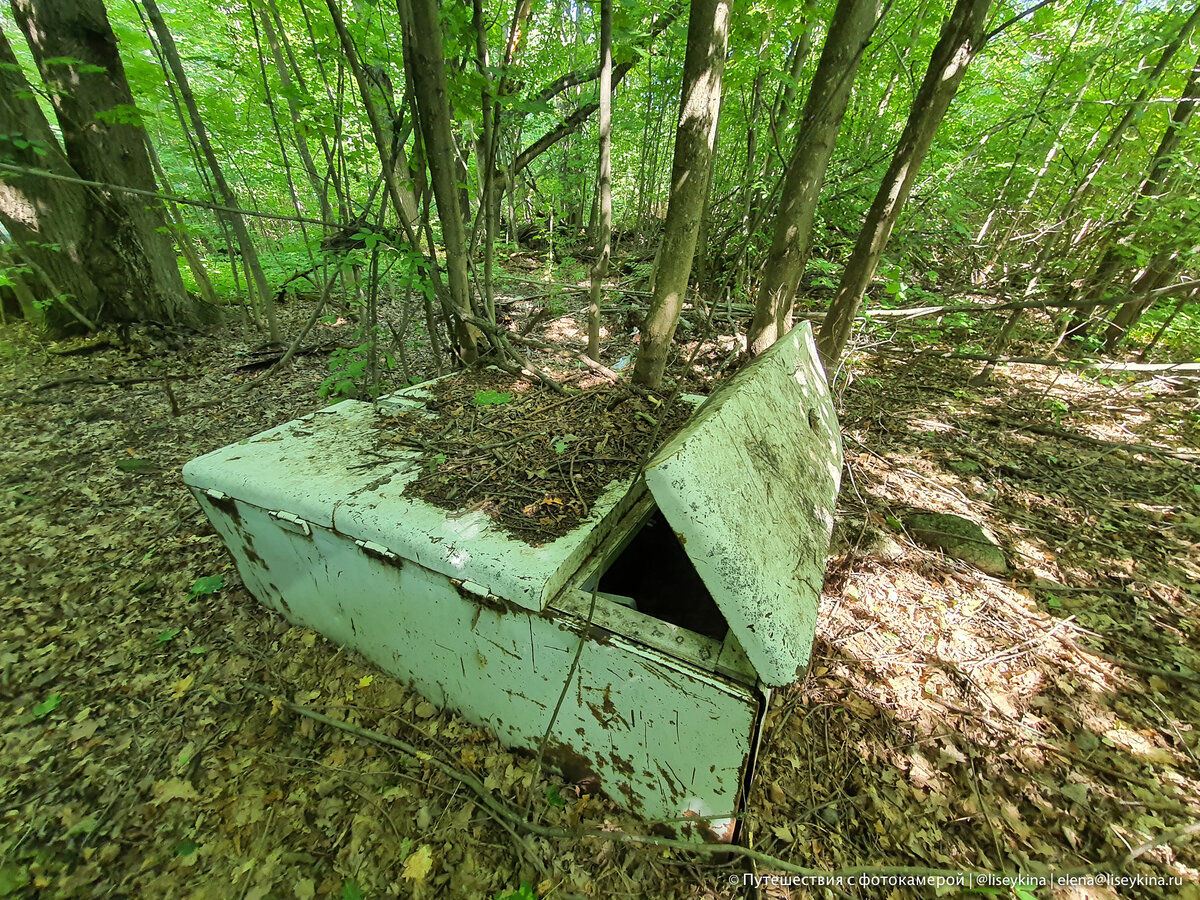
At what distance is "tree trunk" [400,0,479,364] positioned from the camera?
7.29 feet

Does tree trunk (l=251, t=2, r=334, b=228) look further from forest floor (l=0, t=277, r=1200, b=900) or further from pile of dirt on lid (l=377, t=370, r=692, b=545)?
forest floor (l=0, t=277, r=1200, b=900)

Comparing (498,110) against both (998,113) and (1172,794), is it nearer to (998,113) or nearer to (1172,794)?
(1172,794)

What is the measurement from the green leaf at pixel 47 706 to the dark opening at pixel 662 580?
2.54 meters

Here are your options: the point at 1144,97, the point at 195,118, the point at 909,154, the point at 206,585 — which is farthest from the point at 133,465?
the point at 1144,97

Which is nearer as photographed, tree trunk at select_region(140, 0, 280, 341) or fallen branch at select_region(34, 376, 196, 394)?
tree trunk at select_region(140, 0, 280, 341)

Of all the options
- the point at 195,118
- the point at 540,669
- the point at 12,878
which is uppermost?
the point at 195,118

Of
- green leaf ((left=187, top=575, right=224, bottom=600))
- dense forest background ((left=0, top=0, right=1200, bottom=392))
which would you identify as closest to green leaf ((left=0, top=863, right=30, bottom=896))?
green leaf ((left=187, top=575, right=224, bottom=600))

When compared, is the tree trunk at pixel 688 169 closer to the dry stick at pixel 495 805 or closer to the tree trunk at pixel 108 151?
the dry stick at pixel 495 805

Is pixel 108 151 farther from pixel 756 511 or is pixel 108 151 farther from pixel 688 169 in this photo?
pixel 756 511

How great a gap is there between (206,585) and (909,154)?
5.14m

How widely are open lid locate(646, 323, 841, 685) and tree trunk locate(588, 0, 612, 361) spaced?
1.95 m

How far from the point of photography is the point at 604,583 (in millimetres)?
1807

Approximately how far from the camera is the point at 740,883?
1497 mm

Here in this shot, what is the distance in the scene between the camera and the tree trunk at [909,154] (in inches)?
108
